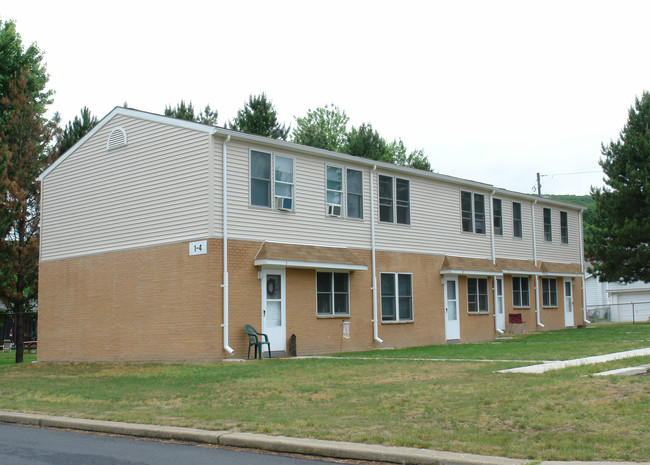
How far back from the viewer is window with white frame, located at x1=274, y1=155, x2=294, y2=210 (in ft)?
66.1

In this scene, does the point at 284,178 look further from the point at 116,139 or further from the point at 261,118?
the point at 261,118

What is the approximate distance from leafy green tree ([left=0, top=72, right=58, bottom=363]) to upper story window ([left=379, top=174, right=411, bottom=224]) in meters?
14.0

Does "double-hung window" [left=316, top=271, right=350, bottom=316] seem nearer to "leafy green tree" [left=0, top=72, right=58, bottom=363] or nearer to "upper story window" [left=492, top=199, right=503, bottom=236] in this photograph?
"upper story window" [left=492, top=199, right=503, bottom=236]

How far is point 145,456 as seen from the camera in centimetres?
778

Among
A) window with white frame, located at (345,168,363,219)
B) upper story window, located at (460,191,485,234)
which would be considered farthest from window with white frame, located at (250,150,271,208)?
upper story window, located at (460,191,485,234)

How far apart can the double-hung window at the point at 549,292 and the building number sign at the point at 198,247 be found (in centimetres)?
1859

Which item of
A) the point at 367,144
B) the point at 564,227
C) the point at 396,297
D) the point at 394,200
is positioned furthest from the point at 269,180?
the point at 367,144

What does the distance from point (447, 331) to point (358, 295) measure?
5.17 meters

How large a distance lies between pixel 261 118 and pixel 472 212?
24175 mm

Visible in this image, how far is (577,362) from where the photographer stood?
13766mm

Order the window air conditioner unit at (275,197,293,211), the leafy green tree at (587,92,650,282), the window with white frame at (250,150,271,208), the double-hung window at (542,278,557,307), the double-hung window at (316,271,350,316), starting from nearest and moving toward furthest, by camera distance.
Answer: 1. the window with white frame at (250,150,271,208)
2. the window air conditioner unit at (275,197,293,211)
3. the double-hung window at (316,271,350,316)
4. the double-hung window at (542,278,557,307)
5. the leafy green tree at (587,92,650,282)

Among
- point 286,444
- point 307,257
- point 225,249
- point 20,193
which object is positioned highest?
point 20,193

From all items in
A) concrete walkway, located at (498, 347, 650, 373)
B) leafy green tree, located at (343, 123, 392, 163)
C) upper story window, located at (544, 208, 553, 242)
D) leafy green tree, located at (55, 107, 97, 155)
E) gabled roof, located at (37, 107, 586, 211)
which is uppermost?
leafy green tree, located at (343, 123, 392, 163)

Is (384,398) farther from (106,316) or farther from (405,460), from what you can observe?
(106,316)
